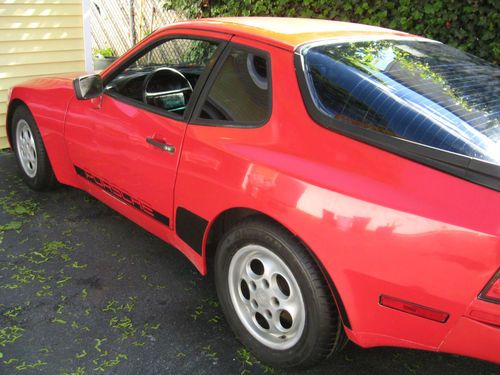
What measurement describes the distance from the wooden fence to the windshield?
6.50 meters

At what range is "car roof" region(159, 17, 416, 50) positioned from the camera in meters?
2.42

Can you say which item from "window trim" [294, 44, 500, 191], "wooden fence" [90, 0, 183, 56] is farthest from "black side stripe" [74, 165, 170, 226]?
"wooden fence" [90, 0, 183, 56]

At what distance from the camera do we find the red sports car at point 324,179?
1755 millimetres

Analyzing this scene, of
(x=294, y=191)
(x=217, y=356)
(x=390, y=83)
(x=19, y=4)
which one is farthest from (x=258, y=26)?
(x=19, y=4)

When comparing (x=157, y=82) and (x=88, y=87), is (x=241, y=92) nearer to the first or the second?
(x=157, y=82)

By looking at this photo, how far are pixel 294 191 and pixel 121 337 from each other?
123cm

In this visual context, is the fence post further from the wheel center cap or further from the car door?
the wheel center cap

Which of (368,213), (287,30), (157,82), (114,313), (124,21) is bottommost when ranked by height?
(114,313)

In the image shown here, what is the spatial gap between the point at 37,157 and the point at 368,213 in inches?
116

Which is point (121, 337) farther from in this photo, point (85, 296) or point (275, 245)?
point (275, 245)

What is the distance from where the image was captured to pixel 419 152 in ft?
6.10

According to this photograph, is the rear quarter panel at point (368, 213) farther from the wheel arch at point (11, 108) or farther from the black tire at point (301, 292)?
the wheel arch at point (11, 108)

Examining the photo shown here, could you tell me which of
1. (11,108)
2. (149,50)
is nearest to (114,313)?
(149,50)

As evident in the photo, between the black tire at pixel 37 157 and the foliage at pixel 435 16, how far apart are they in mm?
3613
